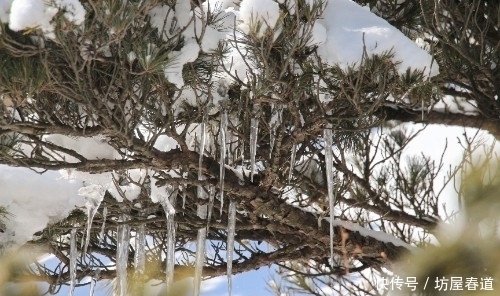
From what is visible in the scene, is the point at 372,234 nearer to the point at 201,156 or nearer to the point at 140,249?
the point at 140,249

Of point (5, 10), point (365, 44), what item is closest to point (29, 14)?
point (5, 10)

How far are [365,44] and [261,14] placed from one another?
35 cm

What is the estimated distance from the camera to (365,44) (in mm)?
1896

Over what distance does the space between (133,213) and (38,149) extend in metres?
0.64

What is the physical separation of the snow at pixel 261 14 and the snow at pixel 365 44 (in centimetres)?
20

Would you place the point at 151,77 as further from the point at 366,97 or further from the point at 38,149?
the point at 366,97

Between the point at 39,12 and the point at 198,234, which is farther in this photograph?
the point at 198,234

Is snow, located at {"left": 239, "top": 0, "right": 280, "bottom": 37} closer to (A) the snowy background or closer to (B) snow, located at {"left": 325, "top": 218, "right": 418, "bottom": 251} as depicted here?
(A) the snowy background

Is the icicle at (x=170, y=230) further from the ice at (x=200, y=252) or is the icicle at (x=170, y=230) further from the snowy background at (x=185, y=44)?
the snowy background at (x=185, y=44)

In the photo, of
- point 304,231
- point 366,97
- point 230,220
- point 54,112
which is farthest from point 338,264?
point 54,112

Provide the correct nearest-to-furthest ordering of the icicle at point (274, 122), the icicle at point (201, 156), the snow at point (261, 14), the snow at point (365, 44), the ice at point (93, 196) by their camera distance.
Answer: the snow at point (261, 14) → the snow at point (365, 44) → the icicle at point (201, 156) → the icicle at point (274, 122) → the ice at point (93, 196)

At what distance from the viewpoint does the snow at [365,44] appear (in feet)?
6.19

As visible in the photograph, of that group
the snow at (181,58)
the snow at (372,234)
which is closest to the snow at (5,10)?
the snow at (181,58)

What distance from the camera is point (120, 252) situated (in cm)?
256
